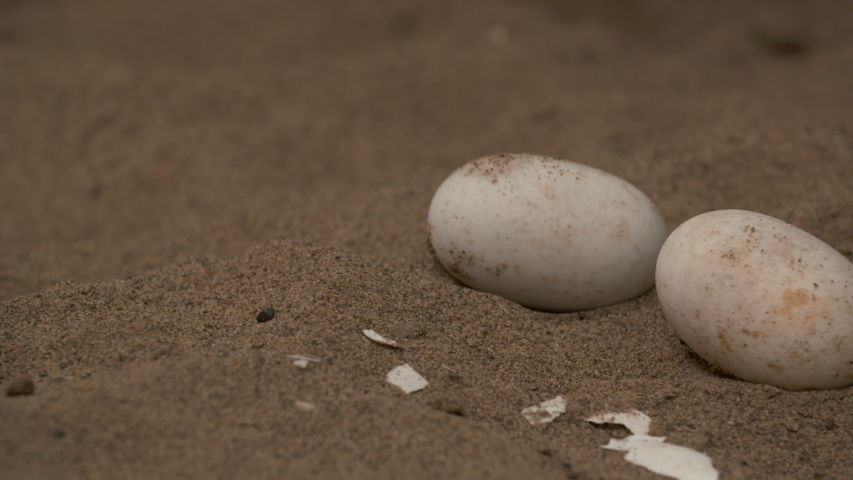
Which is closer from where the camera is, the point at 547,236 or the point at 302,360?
the point at 302,360

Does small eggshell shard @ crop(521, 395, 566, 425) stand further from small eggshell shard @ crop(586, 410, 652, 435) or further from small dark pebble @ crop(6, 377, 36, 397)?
small dark pebble @ crop(6, 377, 36, 397)

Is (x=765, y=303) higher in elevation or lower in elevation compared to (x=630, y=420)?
higher

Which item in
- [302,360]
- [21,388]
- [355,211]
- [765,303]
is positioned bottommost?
[21,388]

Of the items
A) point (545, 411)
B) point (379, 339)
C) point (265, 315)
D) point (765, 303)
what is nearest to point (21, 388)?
point (265, 315)

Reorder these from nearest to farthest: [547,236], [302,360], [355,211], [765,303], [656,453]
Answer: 1. [656,453]
2. [302,360]
3. [765,303]
4. [547,236]
5. [355,211]

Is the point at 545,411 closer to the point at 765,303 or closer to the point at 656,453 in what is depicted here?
the point at 656,453

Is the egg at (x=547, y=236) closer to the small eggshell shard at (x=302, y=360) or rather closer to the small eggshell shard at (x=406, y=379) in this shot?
the small eggshell shard at (x=406, y=379)

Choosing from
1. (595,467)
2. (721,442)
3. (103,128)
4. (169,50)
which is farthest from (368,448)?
(169,50)

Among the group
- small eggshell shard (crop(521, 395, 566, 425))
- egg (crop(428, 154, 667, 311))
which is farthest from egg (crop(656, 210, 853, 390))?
small eggshell shard (crop(521, 395, 566, 425))
